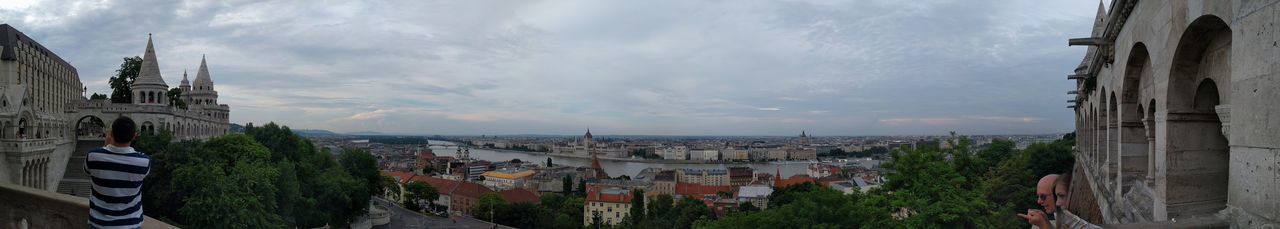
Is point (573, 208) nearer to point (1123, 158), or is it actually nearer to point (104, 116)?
point (104, 116)

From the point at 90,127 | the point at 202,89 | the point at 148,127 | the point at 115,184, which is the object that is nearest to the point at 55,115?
the point at 148,127

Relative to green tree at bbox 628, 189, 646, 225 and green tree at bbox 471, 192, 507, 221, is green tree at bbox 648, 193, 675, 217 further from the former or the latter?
green tree at bbox 471, 192, 507, 221

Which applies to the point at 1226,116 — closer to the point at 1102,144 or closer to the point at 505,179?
the point at 1102,144

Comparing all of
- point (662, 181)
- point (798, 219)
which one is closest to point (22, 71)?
point (798, 219)

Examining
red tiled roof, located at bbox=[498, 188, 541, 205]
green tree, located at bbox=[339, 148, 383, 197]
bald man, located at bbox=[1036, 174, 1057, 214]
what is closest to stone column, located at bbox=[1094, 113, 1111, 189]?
bald man, located at bbox=[1036, 174, 1057, 214]

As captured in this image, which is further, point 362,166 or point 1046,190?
point 362,166

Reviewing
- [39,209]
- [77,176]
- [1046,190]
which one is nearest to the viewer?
[1046,190]
